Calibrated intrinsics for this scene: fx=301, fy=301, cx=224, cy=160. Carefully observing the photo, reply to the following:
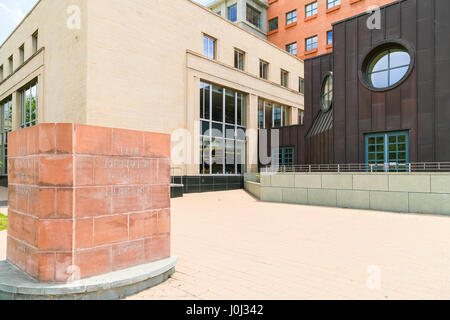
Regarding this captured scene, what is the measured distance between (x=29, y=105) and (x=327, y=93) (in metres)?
25.0

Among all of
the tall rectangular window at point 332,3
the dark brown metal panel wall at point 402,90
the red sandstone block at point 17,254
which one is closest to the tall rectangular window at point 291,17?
the tall rectangular window at point 332,3

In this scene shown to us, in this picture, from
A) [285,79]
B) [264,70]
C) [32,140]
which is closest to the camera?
[32,140]

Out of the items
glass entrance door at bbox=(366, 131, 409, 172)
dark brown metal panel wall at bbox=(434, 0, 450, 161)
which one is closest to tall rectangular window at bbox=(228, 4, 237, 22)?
dark brown metal panel wall at bbox=(434, 0, 450, 161)

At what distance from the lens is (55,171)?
4.07 meters

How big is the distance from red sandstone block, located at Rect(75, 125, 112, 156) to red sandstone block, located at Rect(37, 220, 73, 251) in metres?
1.01

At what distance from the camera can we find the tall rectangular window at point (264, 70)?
3000 cm

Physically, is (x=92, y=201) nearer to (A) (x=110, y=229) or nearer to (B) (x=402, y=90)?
(A) (x=110, y=229)

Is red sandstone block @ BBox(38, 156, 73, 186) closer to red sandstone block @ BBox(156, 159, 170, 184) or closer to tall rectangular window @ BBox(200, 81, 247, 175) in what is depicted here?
red sandstone block @ BBox(156, 159, 170, 184)

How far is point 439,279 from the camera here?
4699 millimetres

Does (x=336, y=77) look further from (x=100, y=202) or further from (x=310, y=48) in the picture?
(x=310, y=48)

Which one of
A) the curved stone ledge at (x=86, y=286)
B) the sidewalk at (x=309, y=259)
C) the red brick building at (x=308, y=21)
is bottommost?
the sidewalk at (x=309, y=259)

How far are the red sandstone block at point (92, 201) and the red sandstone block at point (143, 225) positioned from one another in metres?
0.45

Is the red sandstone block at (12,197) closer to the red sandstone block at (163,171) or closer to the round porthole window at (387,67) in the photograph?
the red sandstone block at (163,171)

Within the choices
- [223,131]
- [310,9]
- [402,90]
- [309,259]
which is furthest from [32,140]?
[310,9]
